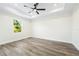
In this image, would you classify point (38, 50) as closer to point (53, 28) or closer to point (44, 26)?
point (53, 28)

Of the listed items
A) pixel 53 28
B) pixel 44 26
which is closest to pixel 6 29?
pixel 44 26

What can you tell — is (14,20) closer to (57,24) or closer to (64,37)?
(57,24)

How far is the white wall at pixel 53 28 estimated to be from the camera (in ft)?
16.0

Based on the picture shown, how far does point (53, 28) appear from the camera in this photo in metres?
5.73

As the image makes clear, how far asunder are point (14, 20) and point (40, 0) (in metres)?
4.04

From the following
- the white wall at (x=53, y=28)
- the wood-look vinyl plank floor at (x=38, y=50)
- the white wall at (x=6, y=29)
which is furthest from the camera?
the white wall at (x=53, y=28)

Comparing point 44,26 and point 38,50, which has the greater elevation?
point 44,26

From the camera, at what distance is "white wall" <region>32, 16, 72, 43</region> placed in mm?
4871

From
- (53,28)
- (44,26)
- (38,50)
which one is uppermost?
(44,26)

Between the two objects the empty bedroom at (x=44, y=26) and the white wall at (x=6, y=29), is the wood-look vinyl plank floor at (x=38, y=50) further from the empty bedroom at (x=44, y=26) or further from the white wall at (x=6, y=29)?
the white wall at (x=6, y=29)

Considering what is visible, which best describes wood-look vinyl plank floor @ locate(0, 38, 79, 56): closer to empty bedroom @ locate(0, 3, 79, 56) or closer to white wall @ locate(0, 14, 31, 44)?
empty bedroom @ locate(0, 3, 79, 56)

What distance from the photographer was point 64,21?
16.5 feet

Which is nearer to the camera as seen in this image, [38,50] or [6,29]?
[38,50]

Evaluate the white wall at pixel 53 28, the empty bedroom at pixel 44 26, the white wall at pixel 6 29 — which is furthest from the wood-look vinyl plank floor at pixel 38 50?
the white wall at pixel 53 28
